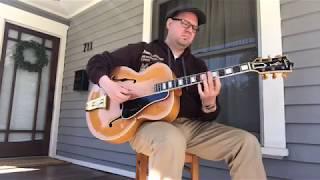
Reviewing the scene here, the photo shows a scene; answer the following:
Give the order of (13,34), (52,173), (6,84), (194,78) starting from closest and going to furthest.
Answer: (194,78) → (52,173) → (6,84) → (13,34)

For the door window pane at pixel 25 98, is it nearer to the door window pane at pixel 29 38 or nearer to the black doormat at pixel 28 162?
the door window pane at pixel 29 38

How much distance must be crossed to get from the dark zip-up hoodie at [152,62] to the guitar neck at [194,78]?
0.19 m

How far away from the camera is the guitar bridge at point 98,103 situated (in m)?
1.54

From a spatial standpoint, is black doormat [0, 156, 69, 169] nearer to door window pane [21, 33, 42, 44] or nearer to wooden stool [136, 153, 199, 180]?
door window pane [21, 33, 42, 44]

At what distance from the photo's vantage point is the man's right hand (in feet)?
4.57

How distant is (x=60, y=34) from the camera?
411 cm

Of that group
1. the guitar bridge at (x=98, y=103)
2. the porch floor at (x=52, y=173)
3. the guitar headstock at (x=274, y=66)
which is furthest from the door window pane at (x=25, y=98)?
the guitar headstock at (x=274, y=66)

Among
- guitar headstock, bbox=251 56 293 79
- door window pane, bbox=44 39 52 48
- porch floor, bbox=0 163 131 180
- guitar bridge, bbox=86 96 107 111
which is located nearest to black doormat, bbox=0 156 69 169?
porch floor, bbox=0 163 131 180

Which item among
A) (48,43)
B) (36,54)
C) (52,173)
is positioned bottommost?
(52,173)

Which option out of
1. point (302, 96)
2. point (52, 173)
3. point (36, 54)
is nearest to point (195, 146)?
point (302, 96)

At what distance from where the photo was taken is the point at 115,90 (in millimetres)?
1406

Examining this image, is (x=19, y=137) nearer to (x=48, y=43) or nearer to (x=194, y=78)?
(x=48, y=43)

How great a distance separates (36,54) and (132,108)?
3042mm

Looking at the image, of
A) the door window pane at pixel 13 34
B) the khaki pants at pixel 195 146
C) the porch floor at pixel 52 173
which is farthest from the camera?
the door window pane at pixel 13 34
